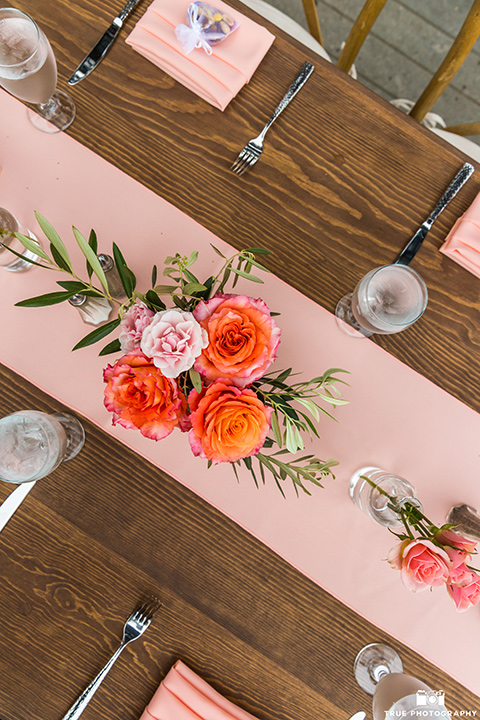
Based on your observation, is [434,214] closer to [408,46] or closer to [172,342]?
[172,342]

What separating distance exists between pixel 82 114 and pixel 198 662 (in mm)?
1033

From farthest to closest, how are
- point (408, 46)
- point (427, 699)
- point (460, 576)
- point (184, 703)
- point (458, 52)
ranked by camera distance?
point (408, 46) → point (458, 52) → point (184, 703) → point (427, 699) → point (460, 576)

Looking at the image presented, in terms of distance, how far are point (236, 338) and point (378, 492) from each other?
46cm

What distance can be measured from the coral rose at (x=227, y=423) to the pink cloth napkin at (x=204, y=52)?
61 cm

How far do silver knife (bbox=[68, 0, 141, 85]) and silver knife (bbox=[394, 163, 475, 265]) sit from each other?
668 mm

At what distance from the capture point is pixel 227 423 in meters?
0.50

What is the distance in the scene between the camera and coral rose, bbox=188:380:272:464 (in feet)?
1.64

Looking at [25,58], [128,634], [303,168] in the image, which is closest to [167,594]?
[128,634]

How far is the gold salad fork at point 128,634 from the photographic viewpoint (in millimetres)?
825

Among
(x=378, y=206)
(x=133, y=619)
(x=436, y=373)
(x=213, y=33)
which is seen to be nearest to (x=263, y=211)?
(x=378, y=206)

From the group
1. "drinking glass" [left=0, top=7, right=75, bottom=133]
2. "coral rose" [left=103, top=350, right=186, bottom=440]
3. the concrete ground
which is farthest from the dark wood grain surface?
the concrete ground

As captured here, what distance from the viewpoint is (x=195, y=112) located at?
879mm

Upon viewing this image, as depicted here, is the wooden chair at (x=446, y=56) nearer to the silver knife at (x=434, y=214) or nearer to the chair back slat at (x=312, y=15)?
the chair back slat at (x=312, y=15)

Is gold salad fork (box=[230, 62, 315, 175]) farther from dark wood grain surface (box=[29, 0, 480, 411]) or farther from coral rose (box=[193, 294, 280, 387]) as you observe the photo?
coral rose (box=[193, 294, 280, 387])
